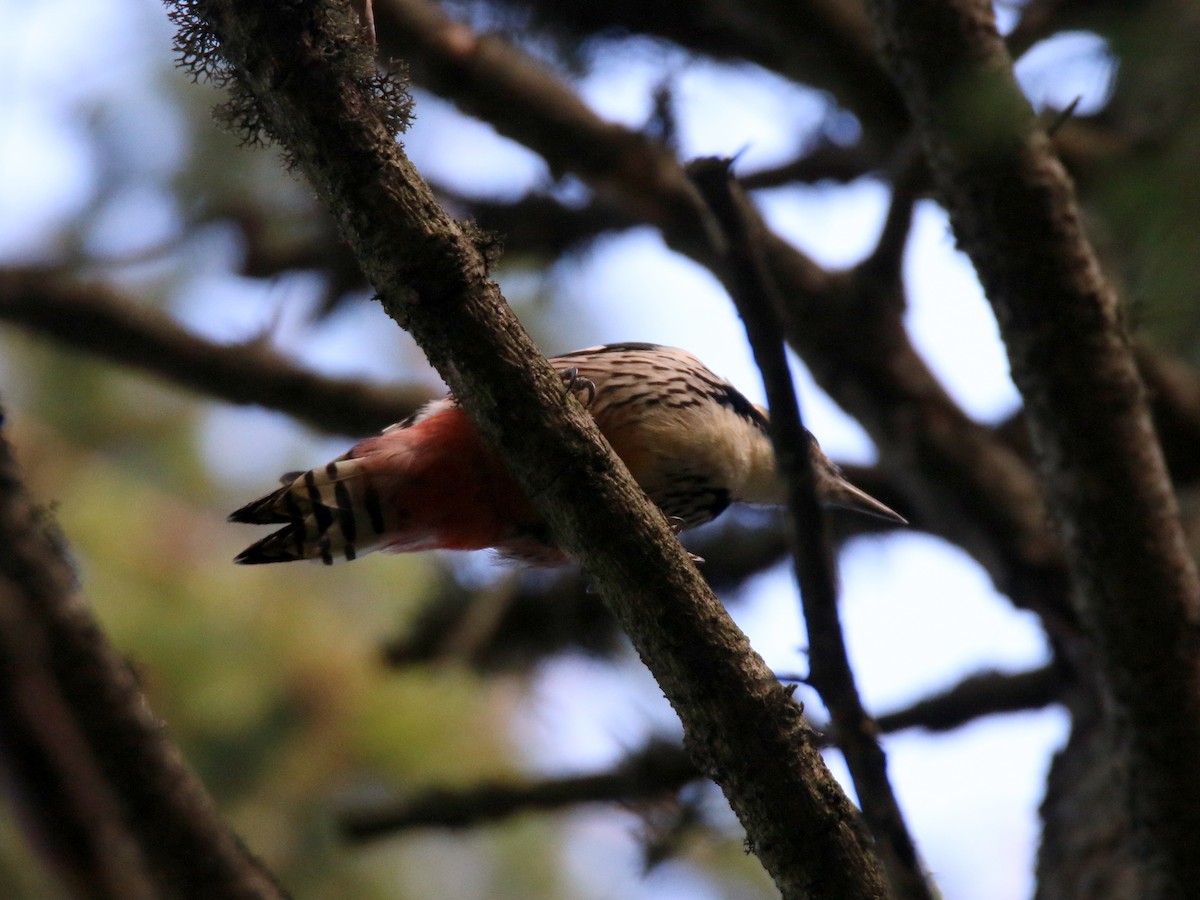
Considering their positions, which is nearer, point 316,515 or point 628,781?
point 316,515

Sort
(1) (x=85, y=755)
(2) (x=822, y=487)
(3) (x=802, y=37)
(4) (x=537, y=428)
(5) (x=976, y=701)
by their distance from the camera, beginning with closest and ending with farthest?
(1) (x=85, y=755)
(4) (x=537, y=428)
(2) (x=822, y=487)
(5) (x=976, y=701)
(3) (x=802, y=37)

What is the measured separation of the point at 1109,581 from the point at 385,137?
1659mm

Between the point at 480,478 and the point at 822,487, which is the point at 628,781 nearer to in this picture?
the point at 822,487

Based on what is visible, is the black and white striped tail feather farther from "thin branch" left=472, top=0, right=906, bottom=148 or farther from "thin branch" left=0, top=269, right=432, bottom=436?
"thin branch" left=472, top=0, right=906, bottom=148

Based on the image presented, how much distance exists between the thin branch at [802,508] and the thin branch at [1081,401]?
815 millimetres

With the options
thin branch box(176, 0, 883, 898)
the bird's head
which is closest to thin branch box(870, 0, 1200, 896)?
the bird's head

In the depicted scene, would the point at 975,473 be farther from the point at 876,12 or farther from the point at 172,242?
the point at 172,242

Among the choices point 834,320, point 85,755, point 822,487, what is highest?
point 834,320

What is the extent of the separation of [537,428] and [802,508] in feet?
1.40

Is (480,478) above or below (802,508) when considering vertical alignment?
above

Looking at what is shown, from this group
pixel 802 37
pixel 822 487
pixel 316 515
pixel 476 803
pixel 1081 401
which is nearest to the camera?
pixel 1081 401

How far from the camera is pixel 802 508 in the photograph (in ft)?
5.64

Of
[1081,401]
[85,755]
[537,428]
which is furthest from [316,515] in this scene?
[1081,401]

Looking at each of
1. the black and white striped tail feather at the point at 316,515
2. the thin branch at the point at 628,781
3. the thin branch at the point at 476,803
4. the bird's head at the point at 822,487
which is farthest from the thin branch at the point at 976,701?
the black and white striped tail feather at the point at 316,515
